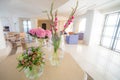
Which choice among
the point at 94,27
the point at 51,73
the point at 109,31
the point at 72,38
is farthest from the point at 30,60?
the point at 109,31

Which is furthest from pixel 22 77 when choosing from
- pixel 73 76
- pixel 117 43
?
pixel 117 43

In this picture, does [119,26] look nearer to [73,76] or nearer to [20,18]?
[73,76]

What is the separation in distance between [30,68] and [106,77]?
2.27 metres

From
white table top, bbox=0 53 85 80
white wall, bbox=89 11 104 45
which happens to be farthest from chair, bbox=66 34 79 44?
white table top, bbox=0 53 85 80

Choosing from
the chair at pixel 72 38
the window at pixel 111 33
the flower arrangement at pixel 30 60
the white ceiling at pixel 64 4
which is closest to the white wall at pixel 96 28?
the window at pixel 111 33

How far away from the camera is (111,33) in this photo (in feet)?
15.9

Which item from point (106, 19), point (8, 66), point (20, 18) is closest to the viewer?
point (8, 66)

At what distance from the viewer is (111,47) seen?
473 centimetres

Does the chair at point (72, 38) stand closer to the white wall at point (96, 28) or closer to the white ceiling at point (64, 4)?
the white wall at point (96, 28)

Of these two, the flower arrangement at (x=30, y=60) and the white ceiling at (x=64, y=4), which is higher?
the white ceiling at (x=64, y=4)

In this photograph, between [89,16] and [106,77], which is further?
[89,16]

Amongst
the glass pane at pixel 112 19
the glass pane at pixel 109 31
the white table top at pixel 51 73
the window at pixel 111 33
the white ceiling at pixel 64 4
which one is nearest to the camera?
the white table top at pixel 51 73

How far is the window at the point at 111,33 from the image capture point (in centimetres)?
439

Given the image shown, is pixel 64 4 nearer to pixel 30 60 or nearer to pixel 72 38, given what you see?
pixel 72 38
